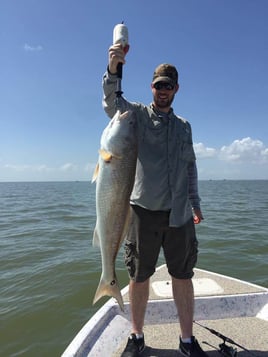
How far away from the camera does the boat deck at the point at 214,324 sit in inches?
151

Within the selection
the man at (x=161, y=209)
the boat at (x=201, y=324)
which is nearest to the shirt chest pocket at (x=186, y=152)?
the man at (x=161, y=209)

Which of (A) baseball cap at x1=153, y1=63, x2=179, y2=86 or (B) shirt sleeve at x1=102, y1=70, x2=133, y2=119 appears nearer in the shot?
(B) shirt sleeve at x1=102, y1=70, x2=133, y2=119

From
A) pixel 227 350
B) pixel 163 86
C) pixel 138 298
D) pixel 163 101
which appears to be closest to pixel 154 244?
pixel 138 298

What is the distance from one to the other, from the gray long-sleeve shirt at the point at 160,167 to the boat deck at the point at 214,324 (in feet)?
5.55

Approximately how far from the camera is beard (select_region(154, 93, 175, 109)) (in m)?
3.54

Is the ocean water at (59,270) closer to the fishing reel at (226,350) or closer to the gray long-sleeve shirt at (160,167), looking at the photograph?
the fishing reel at (226,350)

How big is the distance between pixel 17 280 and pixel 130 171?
7235 mm

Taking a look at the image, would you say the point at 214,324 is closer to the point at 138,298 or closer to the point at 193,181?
the point at 138,298

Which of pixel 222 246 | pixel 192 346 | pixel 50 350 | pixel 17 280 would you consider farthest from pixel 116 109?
pixel 222 246

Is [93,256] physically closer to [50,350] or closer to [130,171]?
[50,350]

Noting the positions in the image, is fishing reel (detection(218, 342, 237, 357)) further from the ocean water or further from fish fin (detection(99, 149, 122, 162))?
the ocean water

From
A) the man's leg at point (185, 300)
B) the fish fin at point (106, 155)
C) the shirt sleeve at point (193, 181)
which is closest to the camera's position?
the fish fin at point (106, 155)

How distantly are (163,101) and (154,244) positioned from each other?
5.39 ft

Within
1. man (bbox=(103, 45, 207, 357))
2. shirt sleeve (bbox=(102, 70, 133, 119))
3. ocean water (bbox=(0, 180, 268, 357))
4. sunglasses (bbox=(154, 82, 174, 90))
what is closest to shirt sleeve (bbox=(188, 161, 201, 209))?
man (bbox=(103, 45, 207, 357))
